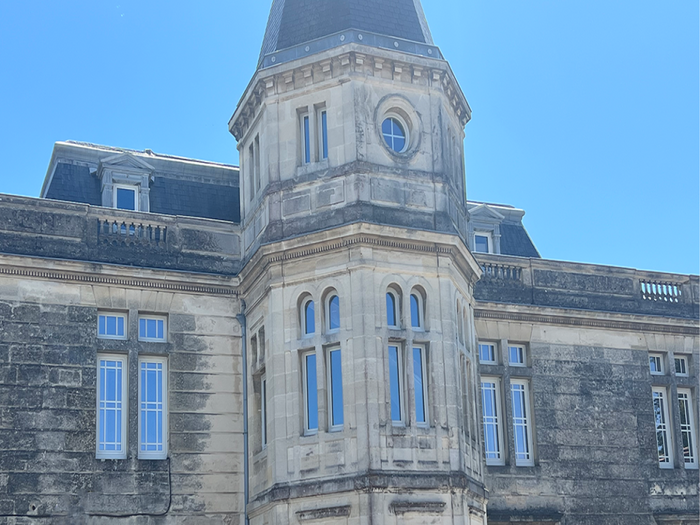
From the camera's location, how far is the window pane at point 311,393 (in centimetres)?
1955

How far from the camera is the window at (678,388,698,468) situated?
2503 centimetres

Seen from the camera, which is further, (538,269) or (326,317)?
(538,269)

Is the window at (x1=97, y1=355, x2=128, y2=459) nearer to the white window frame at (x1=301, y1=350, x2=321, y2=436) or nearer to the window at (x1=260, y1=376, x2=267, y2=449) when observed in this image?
the window at (x1=260, y1=376, x2=267, y2=449)

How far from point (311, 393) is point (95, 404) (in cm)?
410

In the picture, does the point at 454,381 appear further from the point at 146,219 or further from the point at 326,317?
the point at 146,219

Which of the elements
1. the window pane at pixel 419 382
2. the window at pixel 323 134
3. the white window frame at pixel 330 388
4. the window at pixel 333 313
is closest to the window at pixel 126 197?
the window at pixel 323 134

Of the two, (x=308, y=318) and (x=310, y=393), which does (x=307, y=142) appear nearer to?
(x=308, y=318)

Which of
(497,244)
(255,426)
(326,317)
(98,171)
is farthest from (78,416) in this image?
(497,244)

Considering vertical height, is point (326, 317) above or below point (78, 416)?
above

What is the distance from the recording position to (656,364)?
25484mm

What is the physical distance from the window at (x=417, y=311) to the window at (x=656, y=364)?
7831mm

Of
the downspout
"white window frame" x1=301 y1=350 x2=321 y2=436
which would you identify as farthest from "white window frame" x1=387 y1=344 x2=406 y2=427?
the downspout

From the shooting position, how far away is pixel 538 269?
2498 cm

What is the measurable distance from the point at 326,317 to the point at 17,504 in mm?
6341
